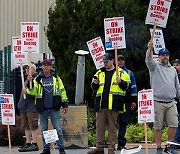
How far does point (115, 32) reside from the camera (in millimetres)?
12555

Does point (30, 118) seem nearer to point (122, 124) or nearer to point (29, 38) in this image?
point (29, 38)

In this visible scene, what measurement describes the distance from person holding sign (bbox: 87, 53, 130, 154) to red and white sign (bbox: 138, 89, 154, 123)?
954mm

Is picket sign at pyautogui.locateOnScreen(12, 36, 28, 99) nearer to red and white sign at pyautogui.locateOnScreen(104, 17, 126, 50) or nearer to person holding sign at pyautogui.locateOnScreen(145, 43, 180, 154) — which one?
red and white sign at pyautogui.locateOnScreen(104, 17, 126, 50)

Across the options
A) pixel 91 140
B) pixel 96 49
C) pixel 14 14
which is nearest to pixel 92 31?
pixel 91 140

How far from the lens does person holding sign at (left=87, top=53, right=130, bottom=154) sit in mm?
12031

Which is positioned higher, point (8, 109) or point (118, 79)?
point (118, 79)

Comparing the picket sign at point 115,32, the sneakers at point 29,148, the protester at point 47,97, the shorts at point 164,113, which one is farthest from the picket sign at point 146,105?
the sneakers at point 29,148

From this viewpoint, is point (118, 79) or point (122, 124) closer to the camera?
point (118, 79)

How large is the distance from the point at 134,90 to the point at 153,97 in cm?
159

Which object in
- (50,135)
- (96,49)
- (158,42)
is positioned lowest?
(50,135)

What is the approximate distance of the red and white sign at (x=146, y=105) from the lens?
11.0 metres

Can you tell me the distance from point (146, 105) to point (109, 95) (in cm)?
117

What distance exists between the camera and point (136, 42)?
1870cm

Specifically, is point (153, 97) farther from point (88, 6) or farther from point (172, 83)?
point (88, 6)
